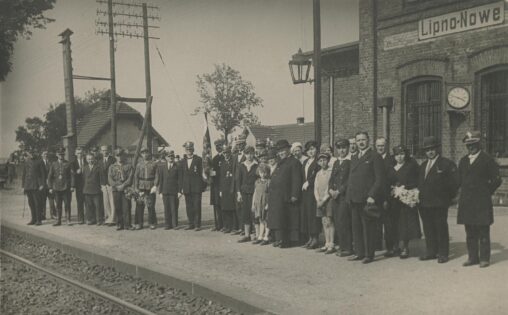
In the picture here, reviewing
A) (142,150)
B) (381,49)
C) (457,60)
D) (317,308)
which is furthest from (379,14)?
(317,308)

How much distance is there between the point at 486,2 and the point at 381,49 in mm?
3409

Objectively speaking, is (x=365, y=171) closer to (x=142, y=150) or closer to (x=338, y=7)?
(x=338, y=7)

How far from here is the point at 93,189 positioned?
1359cm

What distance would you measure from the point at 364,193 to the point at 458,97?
761 centimetres

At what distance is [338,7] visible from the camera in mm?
11562

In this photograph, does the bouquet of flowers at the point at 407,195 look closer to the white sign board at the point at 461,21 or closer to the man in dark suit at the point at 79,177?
the white sign board at the point at 461,21

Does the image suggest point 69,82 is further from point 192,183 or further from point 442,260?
point 442,260

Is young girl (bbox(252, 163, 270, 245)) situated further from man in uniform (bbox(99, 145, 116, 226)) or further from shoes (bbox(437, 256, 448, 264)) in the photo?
man in uniform (bbox(99, 145, 116, 226))

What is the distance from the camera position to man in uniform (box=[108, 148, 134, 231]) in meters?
12.9

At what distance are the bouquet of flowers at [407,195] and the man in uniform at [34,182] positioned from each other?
9.50m

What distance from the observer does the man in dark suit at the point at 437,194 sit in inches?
311

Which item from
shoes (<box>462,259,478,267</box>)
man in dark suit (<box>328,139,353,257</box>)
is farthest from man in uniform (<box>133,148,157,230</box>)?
shoes (<box>462,259,478,267</box>)

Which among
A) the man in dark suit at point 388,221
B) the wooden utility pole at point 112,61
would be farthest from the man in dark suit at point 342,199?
the wooden utility pole at point 112,61

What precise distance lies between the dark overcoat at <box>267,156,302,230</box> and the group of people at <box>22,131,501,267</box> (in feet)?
0.06
